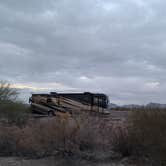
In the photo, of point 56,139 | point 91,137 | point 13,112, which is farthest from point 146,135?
point 13,112

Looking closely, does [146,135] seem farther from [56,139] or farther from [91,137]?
[56,139]

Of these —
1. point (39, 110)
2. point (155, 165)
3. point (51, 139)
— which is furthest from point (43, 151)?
point (39, 110)

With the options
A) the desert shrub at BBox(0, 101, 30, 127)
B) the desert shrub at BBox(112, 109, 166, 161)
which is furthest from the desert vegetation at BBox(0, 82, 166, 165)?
the desert shrub at BBox(0, 101, 30, 127)

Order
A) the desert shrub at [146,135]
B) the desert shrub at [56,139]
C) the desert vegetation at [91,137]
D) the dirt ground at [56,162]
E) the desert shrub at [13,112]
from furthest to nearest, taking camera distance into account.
→ the desert shrub at [13,112] < the desert shrub at [56,139] < the dirt ground at [56,162] < the desert vegetation at [91,137] < the desert shrub at [146,135]

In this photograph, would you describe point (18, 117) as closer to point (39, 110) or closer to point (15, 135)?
point (15, 135)

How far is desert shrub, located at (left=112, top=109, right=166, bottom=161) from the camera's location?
1545cm

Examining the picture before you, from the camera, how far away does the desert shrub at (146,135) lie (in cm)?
1545

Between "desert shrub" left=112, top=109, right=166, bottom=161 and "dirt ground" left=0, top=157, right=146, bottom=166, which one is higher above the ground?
"desert shrub" left=112, top=109, right=166, bottom=161

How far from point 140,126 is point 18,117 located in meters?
10.7

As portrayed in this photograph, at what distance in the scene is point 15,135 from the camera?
708 inches

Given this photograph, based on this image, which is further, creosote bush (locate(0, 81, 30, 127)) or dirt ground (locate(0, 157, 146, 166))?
creosote bush (locate(0, 81, 30, 127))

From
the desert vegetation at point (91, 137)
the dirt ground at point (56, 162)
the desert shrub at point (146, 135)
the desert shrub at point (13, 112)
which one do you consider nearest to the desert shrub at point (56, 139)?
the desert vegetation at point (91, 137)

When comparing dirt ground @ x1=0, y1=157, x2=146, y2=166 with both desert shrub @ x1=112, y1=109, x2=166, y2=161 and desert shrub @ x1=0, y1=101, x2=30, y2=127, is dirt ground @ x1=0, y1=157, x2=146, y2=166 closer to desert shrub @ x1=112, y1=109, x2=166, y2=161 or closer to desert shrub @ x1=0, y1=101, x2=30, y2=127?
desert shrub @ x1=112, y1=109, x2=166, y2=161

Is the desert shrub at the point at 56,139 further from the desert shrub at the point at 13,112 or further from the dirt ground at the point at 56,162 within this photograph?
the desert shrub at the point at 13,112
